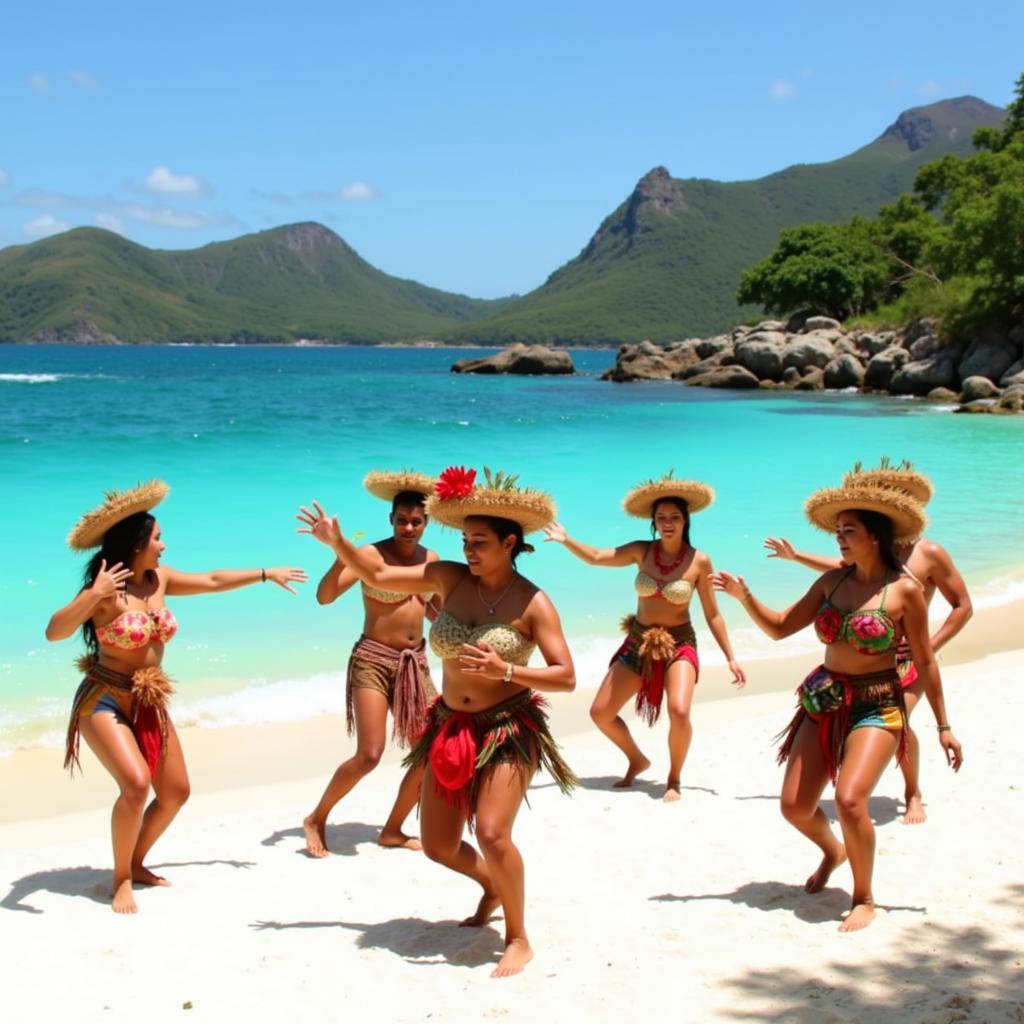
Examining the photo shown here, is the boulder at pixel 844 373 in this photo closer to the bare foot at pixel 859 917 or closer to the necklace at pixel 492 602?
the bare foot at pixel 859 917

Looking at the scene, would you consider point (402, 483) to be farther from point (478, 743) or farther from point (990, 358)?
point (990, 358)

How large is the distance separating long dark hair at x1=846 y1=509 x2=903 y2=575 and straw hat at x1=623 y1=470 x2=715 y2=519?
5.54ft

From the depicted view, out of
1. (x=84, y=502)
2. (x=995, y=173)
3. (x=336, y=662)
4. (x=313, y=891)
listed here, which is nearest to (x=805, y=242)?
(x=995, y=173)

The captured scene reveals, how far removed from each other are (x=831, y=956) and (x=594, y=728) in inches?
157

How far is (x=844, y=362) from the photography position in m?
51.5

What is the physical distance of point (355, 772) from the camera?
5906 millimetres

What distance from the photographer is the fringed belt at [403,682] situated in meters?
6.00

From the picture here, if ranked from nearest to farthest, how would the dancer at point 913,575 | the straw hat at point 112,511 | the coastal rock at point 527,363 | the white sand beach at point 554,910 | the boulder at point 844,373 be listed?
the white sand beach at point 554,910 → the straw hat at point 112,511 → the dancer at point 913,575 → the boulder at point 844,373 → the coastal rock at point 527,363

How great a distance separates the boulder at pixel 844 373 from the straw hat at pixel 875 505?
157 feet

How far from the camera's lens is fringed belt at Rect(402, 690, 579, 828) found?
4434 mm

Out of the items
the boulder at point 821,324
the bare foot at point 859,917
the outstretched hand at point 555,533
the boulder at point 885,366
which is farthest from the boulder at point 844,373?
the bare foot at point 859,917

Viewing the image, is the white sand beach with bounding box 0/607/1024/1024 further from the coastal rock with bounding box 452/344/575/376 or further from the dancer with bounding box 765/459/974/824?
the coastal rock with bounding box 452/344/575/376

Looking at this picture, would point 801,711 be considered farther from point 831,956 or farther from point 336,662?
point 336,662

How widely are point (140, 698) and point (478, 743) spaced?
1558mm
